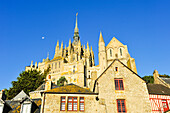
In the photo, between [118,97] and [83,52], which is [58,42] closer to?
[83,52]

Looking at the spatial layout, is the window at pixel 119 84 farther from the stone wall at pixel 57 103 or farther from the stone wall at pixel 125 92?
the stone wall at pixel 57 103

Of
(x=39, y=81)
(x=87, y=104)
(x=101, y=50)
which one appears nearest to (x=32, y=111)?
(x=87, y=104)

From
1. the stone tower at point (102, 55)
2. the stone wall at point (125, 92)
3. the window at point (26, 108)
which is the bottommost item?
the window at point (26, 108)

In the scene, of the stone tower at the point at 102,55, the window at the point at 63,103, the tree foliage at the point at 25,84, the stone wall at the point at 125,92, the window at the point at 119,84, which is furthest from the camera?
the stone tower at the point at 102,55

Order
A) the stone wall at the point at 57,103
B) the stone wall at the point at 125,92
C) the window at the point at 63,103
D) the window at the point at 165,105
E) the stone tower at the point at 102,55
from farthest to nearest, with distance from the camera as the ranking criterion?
the stone tower at the point at 102,55 → the window at the point at 165,105 → the stone wall at the point at 125,92 → the window at the point at 63,103 → the stone wall at the point at 57,103

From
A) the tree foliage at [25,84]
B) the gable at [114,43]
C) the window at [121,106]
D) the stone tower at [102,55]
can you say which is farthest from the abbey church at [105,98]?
the gable at [114,43]

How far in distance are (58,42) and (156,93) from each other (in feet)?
253

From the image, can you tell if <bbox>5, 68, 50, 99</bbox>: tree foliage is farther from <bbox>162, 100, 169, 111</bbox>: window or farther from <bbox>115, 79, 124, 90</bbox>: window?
<bbox>162, 100, 169, 111</bbox>: window

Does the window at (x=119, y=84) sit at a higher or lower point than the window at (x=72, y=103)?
higher

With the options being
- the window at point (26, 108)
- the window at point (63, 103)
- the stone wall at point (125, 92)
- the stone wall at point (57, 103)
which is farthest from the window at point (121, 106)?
the window at point (26, 108)

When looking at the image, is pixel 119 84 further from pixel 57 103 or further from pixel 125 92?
pixel 57 103

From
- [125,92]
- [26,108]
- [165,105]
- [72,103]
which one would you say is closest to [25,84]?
[26,108]

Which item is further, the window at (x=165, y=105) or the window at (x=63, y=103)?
the window at (x=165, y=105)

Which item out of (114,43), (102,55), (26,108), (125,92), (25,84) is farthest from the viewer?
(114,43)
